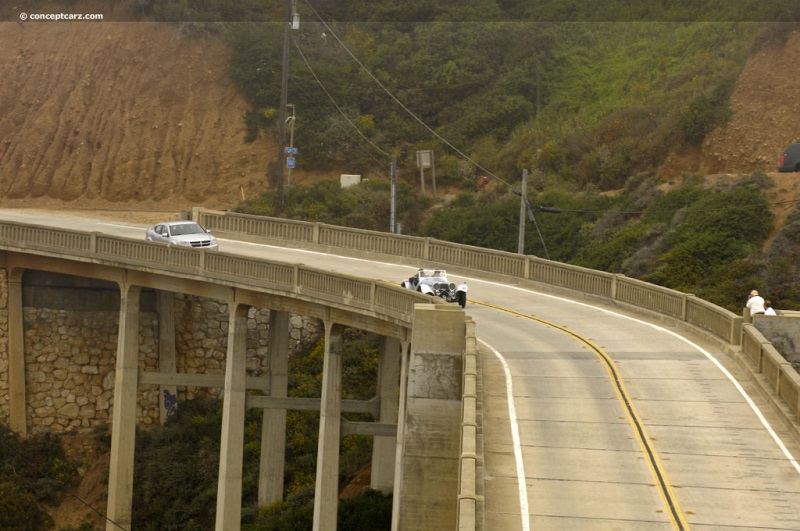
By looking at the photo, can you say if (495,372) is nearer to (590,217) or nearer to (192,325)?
(192,325)

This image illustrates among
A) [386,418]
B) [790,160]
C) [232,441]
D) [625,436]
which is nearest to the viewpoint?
[625,436]

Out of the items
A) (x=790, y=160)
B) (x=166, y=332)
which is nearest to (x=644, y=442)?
(x=166, y=332)

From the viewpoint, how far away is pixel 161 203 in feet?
257

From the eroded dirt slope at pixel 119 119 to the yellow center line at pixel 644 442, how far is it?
153 feet

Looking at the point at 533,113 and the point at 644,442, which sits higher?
the point at 533,113

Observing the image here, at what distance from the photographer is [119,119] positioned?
8369cm

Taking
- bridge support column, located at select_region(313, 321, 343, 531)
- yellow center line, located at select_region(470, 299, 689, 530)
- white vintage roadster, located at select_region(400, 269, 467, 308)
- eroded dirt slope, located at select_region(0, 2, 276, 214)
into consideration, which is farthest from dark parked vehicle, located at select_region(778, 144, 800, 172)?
eroded dirt slope, located at select_region(0, 2, 276, 214)

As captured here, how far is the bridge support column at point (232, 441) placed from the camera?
4119 centimetres

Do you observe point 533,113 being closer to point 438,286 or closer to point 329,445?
point 438,286

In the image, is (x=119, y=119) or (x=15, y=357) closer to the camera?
(x=15, y=357)

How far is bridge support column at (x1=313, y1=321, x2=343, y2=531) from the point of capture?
122 feet

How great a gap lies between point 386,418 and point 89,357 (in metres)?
16.9

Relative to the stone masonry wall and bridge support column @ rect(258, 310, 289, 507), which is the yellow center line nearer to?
bridge support column @ rect(258, 310, 289, 507)

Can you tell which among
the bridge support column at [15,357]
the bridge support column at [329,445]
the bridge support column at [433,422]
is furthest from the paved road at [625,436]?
the bridge support column at [15,357]
